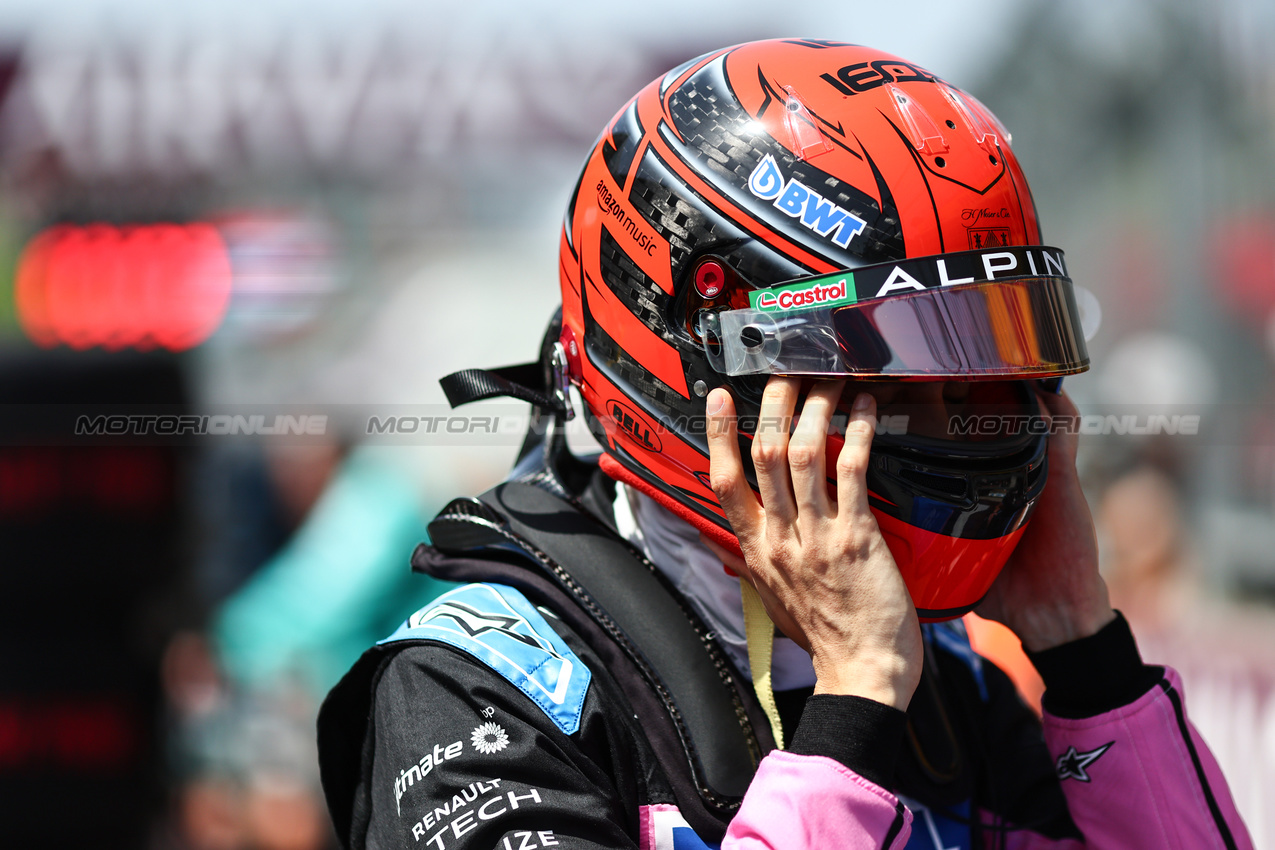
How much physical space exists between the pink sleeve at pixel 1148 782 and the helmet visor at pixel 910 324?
21.5 inches

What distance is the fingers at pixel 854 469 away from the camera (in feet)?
3.76

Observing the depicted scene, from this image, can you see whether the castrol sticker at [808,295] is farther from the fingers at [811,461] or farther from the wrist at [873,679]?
the wrist at [873,679]

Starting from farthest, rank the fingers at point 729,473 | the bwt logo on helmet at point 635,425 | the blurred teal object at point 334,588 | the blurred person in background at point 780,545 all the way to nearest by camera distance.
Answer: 1. the blurred teal object at point 334,588
2. the bwt logo on helmet at point 635,425
3. the fingers at point 729,473
4. the blurred person in background at point 780,545

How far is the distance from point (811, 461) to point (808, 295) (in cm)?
23

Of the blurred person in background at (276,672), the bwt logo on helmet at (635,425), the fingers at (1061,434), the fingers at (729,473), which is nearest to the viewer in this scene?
the fingers at (729,473)

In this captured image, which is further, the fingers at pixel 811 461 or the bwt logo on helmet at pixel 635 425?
the bwt logo on helmet at pixel 635 425

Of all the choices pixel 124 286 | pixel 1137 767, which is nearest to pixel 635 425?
pixel 1137 767

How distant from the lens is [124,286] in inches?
151

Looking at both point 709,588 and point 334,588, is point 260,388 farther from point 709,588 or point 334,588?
point 709,588

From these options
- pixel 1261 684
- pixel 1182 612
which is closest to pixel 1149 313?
pixel 1182 612

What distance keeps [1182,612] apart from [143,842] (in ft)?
15.1

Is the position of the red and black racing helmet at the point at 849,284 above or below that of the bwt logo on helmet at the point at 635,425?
above

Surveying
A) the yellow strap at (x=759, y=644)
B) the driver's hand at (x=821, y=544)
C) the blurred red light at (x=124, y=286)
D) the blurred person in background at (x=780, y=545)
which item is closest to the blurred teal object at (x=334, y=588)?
the blurred red light at (x=124, y=286)

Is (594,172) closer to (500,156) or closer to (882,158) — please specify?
(882,158)
